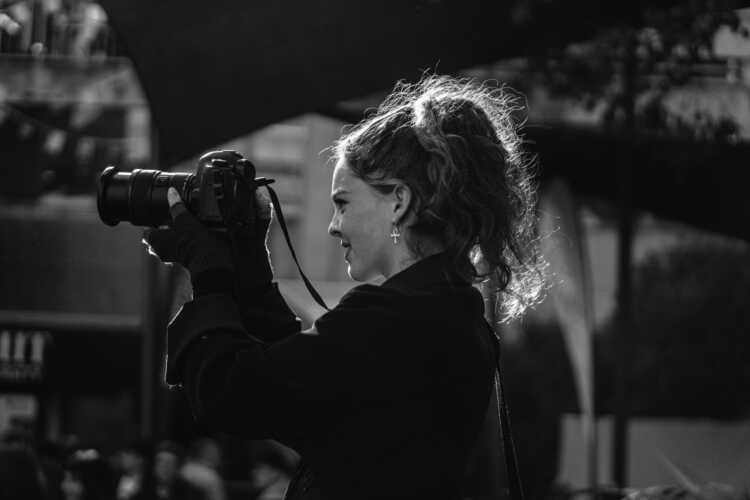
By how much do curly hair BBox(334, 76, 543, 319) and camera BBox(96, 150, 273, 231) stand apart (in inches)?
6.9

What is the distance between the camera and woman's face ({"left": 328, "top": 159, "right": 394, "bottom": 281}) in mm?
1923

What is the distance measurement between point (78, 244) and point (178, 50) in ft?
48.0

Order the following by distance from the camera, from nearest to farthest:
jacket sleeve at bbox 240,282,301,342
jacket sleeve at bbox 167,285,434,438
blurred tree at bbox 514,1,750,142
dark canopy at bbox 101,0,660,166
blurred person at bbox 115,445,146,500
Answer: jacket sleeve at bbox 167,285,434,438, jacket sleeve at bbox 240,282,301,342, dark canopy at bbox 101,0,660,166, blurred tree at bbox 514,1,750,142, blurred person at bbox 115,445,146,500

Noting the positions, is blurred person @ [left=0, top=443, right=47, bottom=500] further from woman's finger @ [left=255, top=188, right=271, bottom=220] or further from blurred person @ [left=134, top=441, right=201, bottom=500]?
woman's finger @ [left=255, top=188, right=271, bottom=220]

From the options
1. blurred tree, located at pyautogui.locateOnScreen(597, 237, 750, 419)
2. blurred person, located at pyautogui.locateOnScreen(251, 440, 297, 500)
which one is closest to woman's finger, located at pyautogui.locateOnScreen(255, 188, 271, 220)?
blurred person, located at pyautogui.locateOnScreen(251, 440, 297, 500)

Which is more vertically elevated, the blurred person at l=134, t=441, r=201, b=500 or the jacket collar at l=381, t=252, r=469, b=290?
the jacket collar at l=381, t=252, r=469, b=290

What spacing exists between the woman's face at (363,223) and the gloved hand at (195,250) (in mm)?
186

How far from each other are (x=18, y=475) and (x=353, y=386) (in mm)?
4886

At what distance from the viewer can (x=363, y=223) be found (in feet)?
6.32

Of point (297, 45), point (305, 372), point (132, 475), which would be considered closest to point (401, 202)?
point (305, 372)

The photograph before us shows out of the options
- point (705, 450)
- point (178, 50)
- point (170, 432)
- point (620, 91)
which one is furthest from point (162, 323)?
point (705, 450)

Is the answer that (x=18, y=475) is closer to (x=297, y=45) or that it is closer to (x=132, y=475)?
(x=132, y=475)

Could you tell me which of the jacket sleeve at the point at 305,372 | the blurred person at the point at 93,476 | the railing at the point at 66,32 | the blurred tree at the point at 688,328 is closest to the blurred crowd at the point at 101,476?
the blurred person at the point at 93,476

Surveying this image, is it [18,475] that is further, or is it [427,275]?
[18,475]
